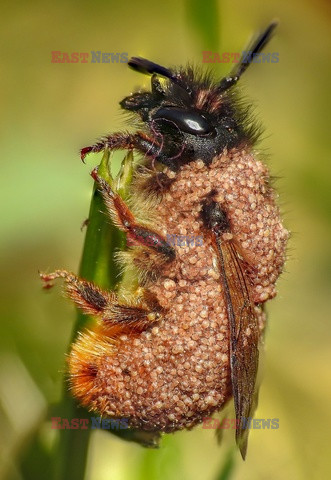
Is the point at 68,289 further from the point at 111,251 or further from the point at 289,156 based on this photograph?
the point at 289,156

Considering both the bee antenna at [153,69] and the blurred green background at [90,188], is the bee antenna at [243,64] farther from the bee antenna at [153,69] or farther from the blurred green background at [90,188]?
the blurred green background at [90,188]

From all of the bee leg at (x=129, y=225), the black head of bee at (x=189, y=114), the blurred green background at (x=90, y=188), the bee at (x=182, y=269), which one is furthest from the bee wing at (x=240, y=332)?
the blurred green background at (x=90, y=188)

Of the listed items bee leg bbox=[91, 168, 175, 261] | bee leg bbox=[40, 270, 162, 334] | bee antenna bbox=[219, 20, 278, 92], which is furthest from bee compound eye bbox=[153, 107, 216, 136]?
bee leg bbox=[40, 270, 162, 334]

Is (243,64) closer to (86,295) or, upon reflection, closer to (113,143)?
(113,143)

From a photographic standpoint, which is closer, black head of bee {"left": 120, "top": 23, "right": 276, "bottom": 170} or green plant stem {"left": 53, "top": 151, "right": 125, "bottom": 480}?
green plant stem {"left": 53, "top": 151, "right": 125, "bottom": 480}

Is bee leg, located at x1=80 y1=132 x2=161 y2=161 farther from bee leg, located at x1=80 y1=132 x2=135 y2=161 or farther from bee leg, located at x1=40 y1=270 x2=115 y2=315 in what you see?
bee leg, located at x1=40 y1=270 x2=115 y2=315

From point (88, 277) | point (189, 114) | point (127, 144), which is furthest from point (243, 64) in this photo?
point (88, 277)

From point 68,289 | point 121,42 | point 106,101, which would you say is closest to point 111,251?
point 68,289
